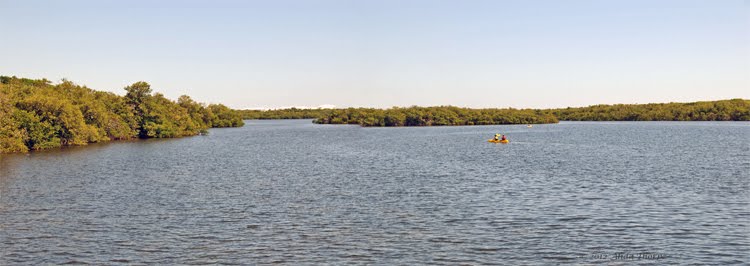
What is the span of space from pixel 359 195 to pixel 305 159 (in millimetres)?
33179

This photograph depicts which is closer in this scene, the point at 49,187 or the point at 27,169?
the point at 49,187

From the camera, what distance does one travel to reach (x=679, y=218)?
31.4m

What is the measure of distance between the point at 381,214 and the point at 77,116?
78.1 meters

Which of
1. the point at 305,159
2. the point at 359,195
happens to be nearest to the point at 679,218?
the point at 359,195

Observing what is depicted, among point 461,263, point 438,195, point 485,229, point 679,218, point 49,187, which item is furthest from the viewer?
point 49,187

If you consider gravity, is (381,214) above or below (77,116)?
below

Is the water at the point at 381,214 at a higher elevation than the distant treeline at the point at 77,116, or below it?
below

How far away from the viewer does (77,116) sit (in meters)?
96.3

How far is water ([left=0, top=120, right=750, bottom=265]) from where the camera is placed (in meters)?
25.0

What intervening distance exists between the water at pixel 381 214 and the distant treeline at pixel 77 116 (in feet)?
84.4

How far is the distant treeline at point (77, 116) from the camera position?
85325 millimetres

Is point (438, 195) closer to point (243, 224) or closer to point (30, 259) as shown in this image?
point (243, 224)

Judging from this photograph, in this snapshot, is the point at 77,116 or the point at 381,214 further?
the point at 77,116

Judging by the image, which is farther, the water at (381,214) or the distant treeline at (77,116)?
the distant treeline at (77,116)
